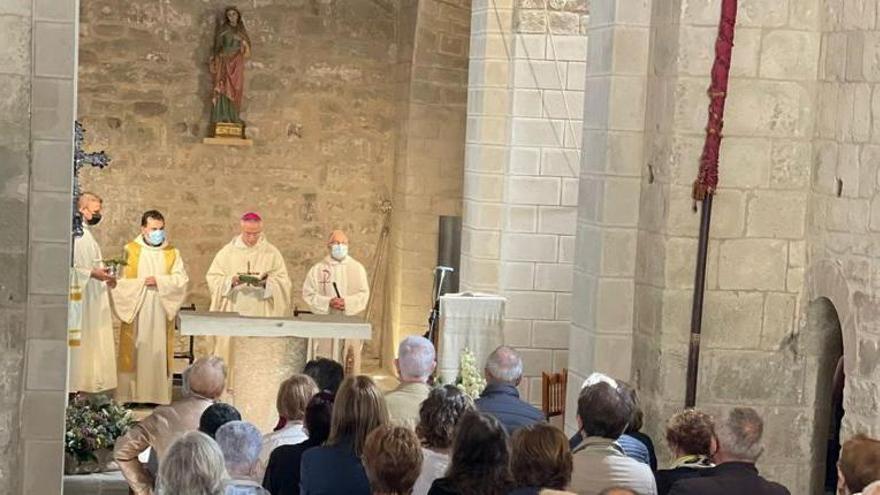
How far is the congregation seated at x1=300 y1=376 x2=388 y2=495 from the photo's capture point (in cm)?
579

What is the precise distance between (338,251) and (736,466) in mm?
8100

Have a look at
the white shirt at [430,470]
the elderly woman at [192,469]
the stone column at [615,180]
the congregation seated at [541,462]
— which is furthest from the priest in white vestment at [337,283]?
the elderly woman at [192,469]

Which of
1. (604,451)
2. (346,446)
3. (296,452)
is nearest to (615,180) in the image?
(604,451)

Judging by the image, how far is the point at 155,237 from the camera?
13.1m

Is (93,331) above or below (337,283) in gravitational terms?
below

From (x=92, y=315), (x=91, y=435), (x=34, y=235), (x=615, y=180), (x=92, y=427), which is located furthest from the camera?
(x=92, y=315)

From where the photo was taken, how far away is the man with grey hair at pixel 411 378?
6.98 meters

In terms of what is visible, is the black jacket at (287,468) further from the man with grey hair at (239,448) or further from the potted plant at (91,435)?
the potted plant at (91,435)

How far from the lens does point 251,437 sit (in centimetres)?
551

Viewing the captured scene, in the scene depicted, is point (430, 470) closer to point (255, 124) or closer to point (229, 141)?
point (229, 141)

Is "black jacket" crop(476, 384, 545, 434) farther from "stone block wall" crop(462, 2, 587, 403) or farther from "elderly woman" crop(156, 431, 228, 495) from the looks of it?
"stone block wall" crop(462, 2, 587, 403)

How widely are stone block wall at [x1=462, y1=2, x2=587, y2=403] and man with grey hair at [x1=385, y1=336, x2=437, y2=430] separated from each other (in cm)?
514

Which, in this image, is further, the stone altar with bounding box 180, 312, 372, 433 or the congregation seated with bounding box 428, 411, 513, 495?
the stone altar with bounding box 180, 312, 372, 433

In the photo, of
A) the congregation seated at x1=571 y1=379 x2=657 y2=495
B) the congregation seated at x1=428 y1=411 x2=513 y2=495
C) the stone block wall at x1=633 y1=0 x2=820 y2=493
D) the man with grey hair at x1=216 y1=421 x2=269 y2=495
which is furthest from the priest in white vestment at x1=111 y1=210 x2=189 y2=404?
the congregation seated at x1=428 y1=411 x2=513 y2=495
